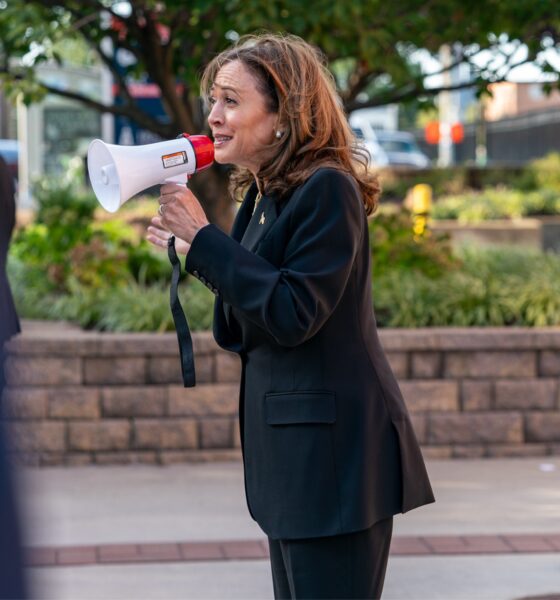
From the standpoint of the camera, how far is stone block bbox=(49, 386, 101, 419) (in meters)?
7.26

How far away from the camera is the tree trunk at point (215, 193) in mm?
9477

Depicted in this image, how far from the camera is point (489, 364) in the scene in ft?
24.8

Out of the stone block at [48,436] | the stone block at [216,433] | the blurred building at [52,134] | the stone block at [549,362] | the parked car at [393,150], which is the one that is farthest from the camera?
the parked car at [393,150]

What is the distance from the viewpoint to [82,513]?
6258 mm

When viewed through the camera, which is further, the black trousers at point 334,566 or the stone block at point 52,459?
the stone block at point 52,459

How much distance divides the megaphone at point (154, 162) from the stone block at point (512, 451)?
4.82 m

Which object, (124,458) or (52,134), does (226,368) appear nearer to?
(124,458)

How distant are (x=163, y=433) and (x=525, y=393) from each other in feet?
7.19

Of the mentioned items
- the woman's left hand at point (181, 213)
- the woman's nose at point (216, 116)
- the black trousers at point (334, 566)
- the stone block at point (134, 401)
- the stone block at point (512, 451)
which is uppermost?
the woman's nose at point (216, 116)

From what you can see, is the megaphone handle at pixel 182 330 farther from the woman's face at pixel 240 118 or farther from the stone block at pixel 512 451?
the stone block at pixel 512 451

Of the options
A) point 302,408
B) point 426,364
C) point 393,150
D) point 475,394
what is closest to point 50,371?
point 426,364

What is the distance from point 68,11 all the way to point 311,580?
6355 mm

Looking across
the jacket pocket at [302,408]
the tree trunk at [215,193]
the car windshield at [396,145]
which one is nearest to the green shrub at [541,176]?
the car windshield at [396,145]

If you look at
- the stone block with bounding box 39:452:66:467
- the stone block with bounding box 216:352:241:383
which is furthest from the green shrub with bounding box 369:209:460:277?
the stone block with bounding box 39:452:66:467
